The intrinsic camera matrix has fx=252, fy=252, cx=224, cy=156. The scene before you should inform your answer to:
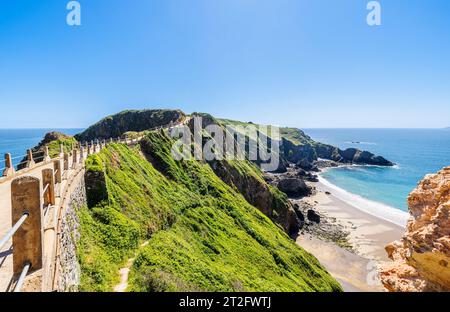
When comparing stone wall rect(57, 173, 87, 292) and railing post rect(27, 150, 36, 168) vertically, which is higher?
railing post rect(27, 150, 36, 168)

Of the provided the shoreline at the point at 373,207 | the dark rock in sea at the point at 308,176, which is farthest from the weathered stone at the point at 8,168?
the dark rock in sea at the point at 308,176

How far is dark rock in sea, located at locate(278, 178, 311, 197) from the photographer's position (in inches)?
Answer: 2931

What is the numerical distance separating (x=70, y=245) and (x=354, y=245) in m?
47.2

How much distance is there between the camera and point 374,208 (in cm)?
6462

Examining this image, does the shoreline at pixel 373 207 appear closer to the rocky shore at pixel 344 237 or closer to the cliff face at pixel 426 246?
the rocky shore at pixel 344 237

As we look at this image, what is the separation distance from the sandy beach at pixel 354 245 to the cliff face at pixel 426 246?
26121mm

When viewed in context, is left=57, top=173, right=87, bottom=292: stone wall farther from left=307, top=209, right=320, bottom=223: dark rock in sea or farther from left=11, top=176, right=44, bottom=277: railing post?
left=307, top=209, right=320, bottom=223: dark rock in sea

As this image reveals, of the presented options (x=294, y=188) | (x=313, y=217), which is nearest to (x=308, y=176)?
(x=294, y=188)

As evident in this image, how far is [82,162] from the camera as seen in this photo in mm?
20703

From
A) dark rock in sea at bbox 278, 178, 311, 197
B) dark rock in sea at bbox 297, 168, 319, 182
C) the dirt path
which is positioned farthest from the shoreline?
the dirt path

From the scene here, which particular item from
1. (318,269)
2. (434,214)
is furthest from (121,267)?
(318,269)

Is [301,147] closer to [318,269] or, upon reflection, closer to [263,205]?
[263,205]

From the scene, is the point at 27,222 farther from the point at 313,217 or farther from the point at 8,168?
the point at 313,217

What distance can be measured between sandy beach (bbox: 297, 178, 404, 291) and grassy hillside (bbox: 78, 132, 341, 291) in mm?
7564
